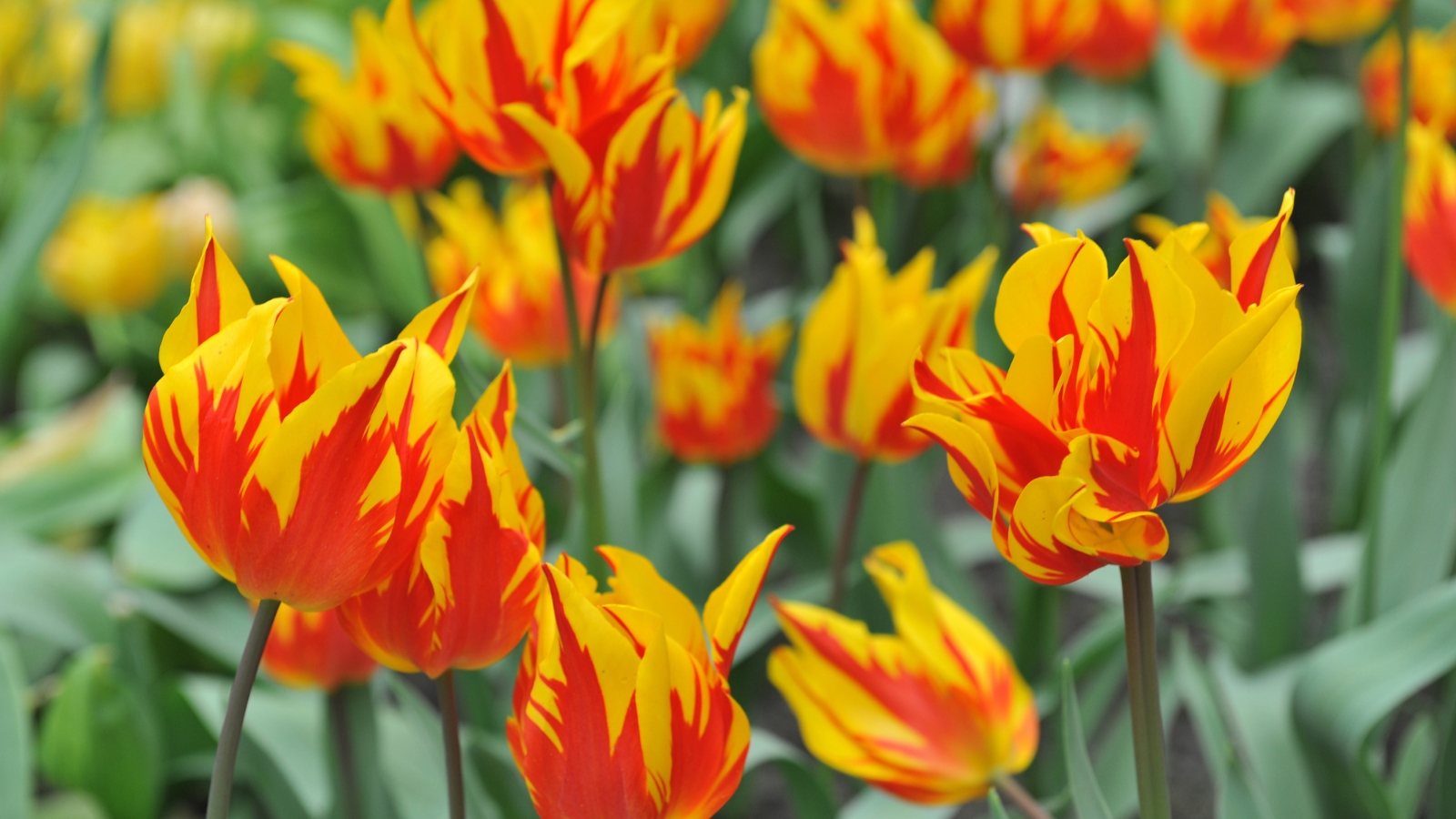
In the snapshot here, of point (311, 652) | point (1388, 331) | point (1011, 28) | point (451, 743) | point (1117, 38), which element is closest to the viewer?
point (451, 743)

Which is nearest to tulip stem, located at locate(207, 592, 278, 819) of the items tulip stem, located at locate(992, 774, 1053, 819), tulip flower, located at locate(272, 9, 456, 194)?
tulip stem, located at locate(992, 774, 1053, 819)

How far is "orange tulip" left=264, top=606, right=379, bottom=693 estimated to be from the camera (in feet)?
2.10

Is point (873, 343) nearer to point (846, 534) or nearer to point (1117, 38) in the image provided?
point (846, 534)

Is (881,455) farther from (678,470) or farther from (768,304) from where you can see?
(768,304)

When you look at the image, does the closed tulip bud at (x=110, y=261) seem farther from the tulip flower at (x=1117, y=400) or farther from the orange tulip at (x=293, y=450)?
the tulip flower at (x=1117, y=400)

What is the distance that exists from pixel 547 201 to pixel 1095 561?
306 millimetres

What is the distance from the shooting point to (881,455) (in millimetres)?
777

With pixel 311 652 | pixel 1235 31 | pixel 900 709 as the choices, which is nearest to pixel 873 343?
pixel 900 709

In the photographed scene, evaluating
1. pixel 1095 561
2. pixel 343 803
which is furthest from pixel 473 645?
pixel 343 803

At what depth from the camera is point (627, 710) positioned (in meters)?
0.39

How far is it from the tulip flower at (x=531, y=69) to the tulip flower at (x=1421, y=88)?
89 cm

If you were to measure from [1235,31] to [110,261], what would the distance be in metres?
1.33

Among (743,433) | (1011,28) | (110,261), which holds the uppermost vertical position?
(1011,28)

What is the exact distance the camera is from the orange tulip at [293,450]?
14.2 inches
